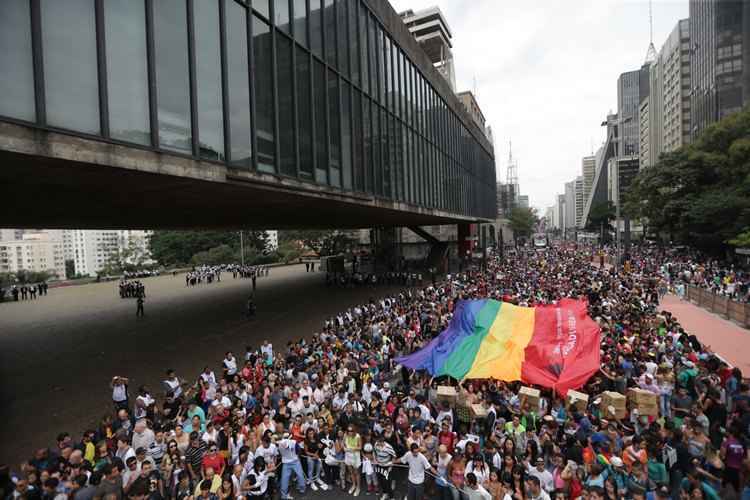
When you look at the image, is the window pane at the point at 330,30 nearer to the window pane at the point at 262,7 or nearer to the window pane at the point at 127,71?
the window pane at the point at 262,7

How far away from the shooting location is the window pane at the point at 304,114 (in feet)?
45.6

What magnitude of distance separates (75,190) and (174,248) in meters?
70.4

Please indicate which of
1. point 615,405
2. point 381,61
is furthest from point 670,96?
point 615,405

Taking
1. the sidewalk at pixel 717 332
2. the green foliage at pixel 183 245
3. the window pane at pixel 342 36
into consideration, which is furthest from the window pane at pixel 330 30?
the green foliage at pixel 183 245

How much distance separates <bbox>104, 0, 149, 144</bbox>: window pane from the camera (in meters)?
8.36

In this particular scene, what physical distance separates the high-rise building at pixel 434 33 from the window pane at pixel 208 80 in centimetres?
6793

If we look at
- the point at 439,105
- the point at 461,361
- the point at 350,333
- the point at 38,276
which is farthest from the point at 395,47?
the point at 38,276

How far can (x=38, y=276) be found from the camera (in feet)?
193

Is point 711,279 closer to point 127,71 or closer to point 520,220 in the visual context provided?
point 127,71

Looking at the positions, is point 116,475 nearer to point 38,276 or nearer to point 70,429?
point 70,429

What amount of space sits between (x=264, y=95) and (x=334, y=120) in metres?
4.06

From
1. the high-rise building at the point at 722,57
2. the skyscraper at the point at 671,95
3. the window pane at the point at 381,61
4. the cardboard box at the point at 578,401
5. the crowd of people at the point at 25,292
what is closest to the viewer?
the cardboard box at the point at 578,401

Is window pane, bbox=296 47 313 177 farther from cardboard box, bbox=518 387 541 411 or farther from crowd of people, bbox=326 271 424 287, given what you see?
crowd of people, bbox=326 271 424 287

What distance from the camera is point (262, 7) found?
40.0 ft
